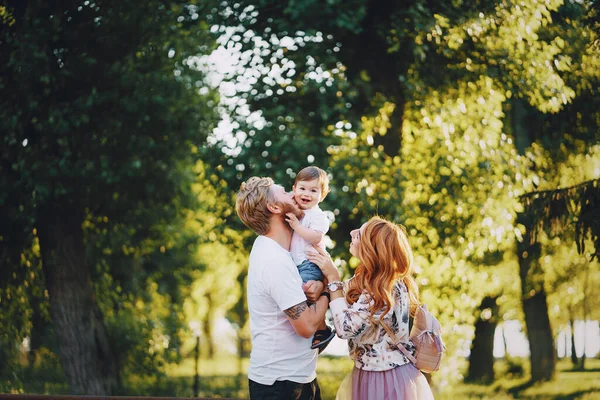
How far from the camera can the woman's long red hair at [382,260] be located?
3.56m

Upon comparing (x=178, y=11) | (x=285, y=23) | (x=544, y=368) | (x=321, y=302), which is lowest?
(x=544, y=368)

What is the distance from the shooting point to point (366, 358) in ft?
12.5

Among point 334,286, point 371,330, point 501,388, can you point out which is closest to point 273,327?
point 334,286

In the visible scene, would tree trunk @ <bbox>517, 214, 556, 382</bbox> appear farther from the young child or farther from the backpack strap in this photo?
the backpack strap

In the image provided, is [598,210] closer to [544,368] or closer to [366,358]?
[366,358]

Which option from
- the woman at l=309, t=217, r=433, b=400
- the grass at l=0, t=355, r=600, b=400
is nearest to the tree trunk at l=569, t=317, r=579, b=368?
the grass at l=0, t=355, r=600, b=400

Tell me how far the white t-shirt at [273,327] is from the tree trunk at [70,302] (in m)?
7.76

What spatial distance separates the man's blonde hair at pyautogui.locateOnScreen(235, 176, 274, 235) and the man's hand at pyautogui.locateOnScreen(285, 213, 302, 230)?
0.14 m

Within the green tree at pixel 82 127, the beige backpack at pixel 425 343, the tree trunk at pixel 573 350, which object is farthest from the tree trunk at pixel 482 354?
the beige backpack at pixel 425 343

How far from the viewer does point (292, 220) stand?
3.75 meters

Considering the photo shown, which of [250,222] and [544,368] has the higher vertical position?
[250,222]

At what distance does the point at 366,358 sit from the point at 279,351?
555mm

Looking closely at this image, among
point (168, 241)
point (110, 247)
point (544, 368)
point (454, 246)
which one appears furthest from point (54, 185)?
point (544, 368)

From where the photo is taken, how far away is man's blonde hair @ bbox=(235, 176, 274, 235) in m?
3.60
